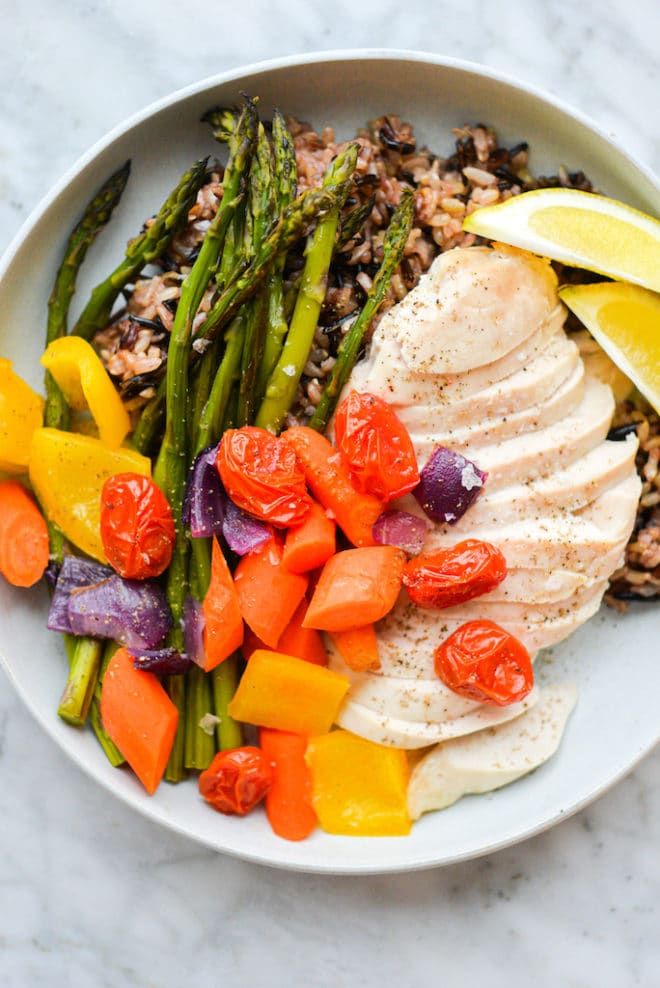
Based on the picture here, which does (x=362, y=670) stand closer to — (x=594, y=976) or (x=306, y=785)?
(x=306, y=785)

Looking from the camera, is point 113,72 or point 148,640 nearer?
point 148,640

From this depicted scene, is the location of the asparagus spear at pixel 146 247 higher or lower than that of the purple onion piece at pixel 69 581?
higher

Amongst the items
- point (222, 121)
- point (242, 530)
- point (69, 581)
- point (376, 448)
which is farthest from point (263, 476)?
point (222, 121)

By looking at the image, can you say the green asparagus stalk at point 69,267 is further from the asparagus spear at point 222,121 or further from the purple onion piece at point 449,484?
the purple onion piece at point 449,484

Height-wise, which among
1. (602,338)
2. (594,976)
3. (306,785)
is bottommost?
(594,976)

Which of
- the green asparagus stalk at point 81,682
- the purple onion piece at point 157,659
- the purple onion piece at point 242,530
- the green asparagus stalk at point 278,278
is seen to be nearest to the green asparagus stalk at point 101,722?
the green asparagus stalk at point 81,682

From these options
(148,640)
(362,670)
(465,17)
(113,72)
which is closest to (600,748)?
(362,670)
